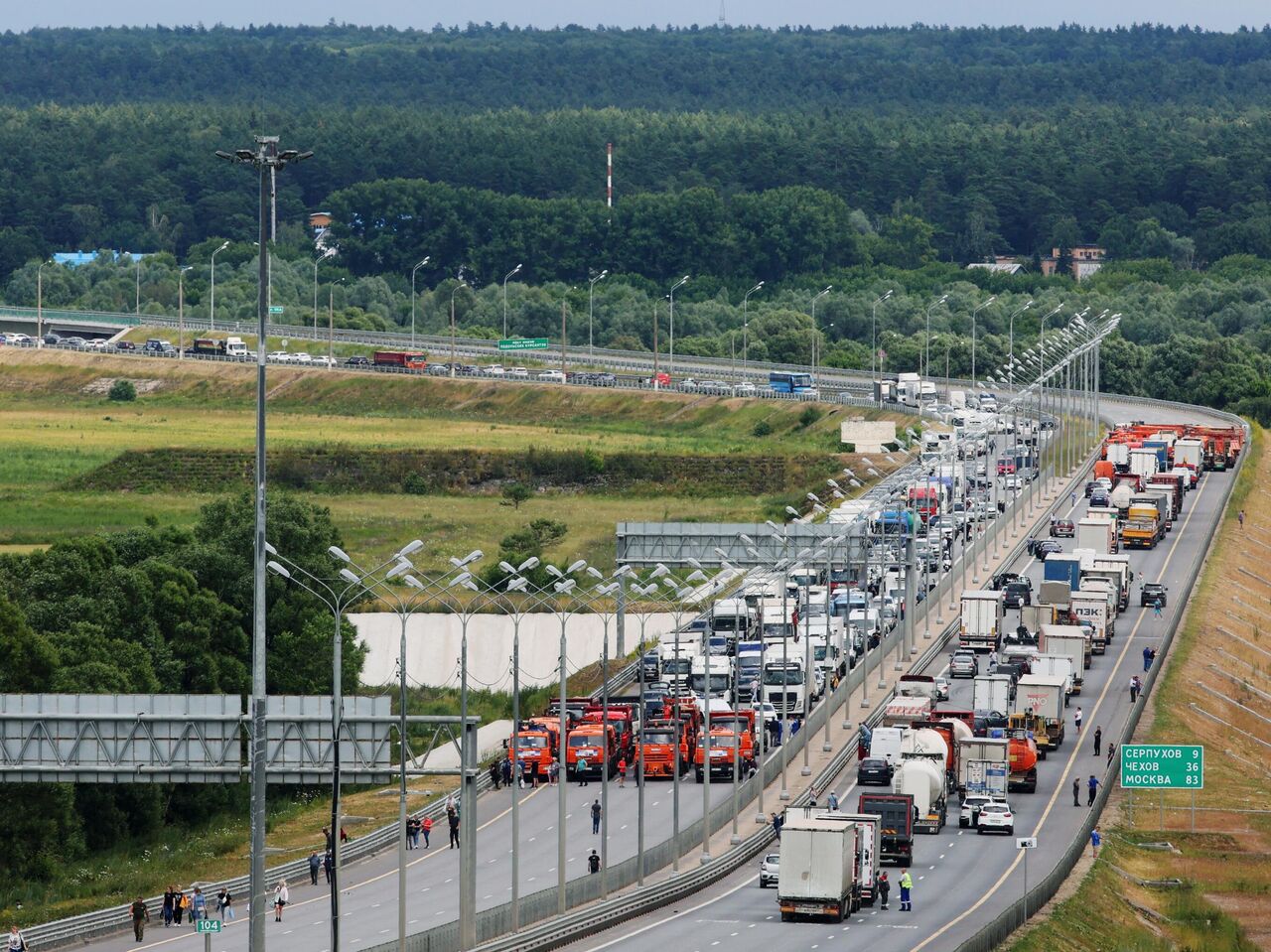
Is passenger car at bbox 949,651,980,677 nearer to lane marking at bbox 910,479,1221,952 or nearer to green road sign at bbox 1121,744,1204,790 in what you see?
lane marking at bbox 910,479,1221,952

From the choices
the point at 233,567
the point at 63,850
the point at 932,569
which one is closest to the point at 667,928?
the point at 63,850

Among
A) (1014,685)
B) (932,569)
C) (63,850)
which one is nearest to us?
(63,850)

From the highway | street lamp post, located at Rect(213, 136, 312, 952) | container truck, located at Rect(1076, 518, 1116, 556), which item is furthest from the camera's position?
container truck, located at Rect(1076, 518, 1116, 556)

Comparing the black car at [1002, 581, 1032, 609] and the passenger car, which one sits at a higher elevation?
the black car at [1002, 581, 1032, 609]

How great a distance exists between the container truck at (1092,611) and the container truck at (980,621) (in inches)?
129

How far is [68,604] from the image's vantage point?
321 ft

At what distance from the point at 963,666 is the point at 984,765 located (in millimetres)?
20410

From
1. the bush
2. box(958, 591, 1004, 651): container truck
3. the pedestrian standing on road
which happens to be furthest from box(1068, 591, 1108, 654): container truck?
the bush

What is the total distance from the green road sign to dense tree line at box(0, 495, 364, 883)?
32.9m

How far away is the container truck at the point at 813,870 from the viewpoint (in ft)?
223

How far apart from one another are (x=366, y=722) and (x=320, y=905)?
6060 mm

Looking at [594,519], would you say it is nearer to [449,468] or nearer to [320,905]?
[449,468]

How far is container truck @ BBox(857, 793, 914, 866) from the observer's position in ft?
250

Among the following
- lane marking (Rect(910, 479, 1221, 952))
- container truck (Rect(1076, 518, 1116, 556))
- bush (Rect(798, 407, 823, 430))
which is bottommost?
lane marking (Rect(910, 479, 1221, 952))
